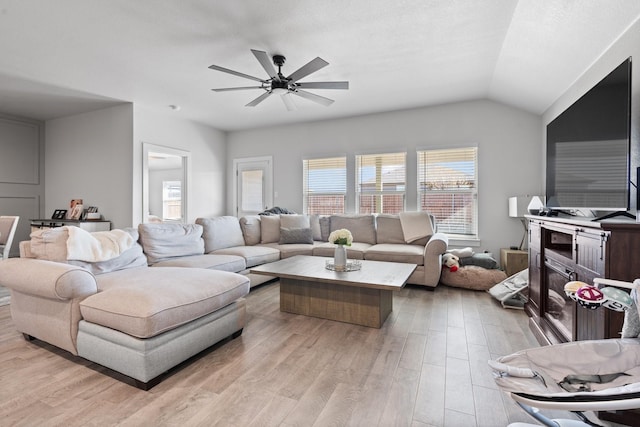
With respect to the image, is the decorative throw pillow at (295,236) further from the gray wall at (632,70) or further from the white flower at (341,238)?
the gray wall at (632,70)

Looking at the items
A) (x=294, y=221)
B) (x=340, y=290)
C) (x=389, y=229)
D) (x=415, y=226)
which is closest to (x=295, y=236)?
(x=294, y=221)

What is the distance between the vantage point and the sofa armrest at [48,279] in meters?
1.83

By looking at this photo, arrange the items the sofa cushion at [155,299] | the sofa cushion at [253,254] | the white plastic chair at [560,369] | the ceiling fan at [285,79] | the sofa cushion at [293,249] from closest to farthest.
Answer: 1. the white plastic chair at [560,369]
2. the sofa cushion at [155,299]
3. the ceiling fan at [285,79]
4. the sofa cushion at [253,254]
5. the sofa cushion at [293,249]

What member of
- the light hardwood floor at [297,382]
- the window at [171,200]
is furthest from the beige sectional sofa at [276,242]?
the window at [171,200]

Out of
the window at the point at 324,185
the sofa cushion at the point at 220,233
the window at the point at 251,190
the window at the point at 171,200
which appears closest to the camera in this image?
the sofa cushion at the point at 220,233

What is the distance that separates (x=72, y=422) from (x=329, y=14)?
3.10 metres

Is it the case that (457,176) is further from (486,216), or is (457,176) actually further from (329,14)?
(329,14)

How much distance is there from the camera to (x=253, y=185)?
6.32 m

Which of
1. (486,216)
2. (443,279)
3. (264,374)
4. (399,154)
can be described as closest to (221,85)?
(399,154)

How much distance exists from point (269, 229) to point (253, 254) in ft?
3.28

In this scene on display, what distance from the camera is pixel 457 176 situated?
4668 millimetres

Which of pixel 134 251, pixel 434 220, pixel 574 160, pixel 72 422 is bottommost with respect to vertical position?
pixel 72 422

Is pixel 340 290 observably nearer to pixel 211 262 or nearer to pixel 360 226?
pixel 211 262

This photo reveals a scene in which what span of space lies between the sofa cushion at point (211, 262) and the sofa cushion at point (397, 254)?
65.6 inches
